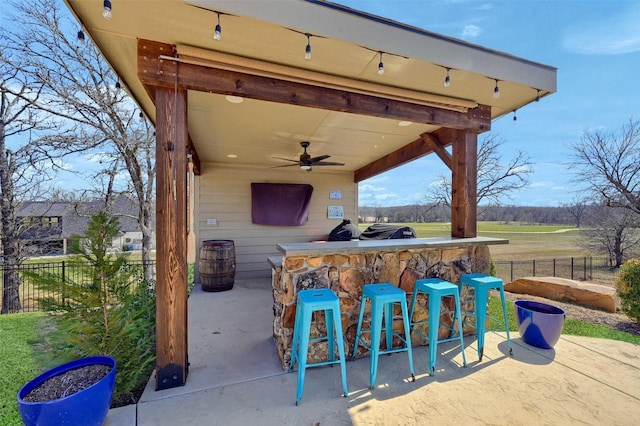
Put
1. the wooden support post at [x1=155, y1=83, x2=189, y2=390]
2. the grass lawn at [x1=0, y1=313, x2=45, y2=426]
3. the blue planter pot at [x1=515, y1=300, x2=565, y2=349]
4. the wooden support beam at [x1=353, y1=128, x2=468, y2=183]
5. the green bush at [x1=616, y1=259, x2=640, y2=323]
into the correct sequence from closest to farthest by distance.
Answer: the grass lawn at [x1=0, y1=313, x2=45, y2=426], the wooden support post at [x1=155, y1=83, x2=189, y2=390], the blue planter pot at [x1=515, y1=300, x2=565, y2=349], the green bush at [x1=616, y1=259, x2=640, y2=323], the wooden support beam at [x1=353, y1=128, x2=468, y2=183]

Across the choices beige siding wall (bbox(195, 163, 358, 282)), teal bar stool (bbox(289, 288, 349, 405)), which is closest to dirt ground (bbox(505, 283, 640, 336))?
teal bar stool (bbox(289, 288, 349, 405))

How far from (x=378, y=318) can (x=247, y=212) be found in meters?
4.32

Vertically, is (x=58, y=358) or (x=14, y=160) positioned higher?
(x=14, y=160)

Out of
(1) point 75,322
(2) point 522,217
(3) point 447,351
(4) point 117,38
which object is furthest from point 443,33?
(2) point 522,217

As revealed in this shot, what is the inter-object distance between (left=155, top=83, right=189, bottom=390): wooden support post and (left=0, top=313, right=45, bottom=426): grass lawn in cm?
79

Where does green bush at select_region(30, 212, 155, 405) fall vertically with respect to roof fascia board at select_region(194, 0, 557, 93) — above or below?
below

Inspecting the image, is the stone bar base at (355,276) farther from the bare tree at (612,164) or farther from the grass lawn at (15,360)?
the bare tree at (612,164)

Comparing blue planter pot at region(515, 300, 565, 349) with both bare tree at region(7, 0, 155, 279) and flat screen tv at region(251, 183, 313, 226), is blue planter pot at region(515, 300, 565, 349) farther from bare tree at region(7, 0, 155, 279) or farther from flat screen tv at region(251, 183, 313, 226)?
bare tree at region(7, 0, 155, 279)

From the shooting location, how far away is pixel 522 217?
18.4 metres

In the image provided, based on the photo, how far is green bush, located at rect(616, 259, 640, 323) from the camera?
3.44 meters

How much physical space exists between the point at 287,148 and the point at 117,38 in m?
2.85

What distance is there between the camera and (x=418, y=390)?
6.59ft

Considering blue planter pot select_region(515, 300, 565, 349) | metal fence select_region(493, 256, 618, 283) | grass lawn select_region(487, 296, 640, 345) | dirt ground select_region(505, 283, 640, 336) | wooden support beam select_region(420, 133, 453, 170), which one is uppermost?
wooden support beam select_region(420, 133, 453, 170)

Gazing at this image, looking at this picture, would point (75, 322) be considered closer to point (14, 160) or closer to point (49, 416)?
point (49, 416)
